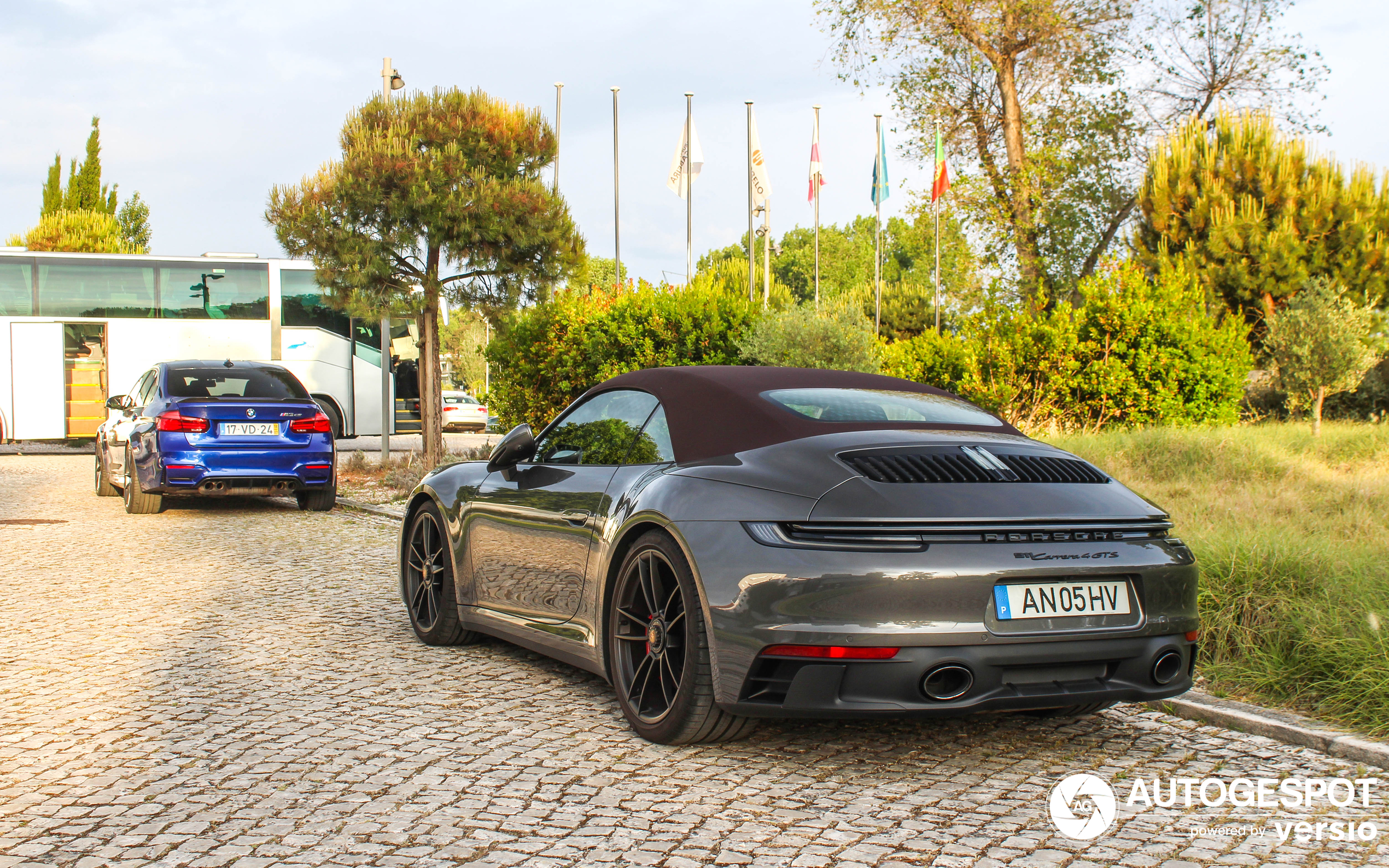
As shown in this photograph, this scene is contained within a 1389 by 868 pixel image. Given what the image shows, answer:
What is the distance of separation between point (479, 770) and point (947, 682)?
156cm

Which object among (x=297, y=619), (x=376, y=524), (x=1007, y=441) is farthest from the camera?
(x=376, y=524)

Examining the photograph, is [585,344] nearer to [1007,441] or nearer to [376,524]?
[376,524]

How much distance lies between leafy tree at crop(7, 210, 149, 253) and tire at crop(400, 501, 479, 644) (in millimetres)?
42764

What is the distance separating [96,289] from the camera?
25047 millimetres

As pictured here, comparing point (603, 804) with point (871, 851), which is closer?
point (871, 851)

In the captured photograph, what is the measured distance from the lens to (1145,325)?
16.4 metres

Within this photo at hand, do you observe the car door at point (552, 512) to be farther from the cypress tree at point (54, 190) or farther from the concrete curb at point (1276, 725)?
the cypress tree at point (54, 190)

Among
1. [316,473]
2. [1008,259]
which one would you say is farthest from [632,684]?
[1008,259]

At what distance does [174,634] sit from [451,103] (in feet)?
41.4

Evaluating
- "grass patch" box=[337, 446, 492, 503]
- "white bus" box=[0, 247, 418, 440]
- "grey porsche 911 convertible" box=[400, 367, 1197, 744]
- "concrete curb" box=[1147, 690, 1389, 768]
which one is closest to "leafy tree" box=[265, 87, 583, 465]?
"grass patch" box=[337, 446, 492, 503]

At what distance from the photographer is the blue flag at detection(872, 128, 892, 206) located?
39.2 m

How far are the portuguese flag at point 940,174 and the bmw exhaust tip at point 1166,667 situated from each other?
82.6 ft

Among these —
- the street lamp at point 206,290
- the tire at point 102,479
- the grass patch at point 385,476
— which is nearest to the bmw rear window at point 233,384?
the grass patch at point 385,476

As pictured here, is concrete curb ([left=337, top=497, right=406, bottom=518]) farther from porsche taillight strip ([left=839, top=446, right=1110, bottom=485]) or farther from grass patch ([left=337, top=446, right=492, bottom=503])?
porsche taillight strip ([left=839, top=446, right=1110, bottom=485])
